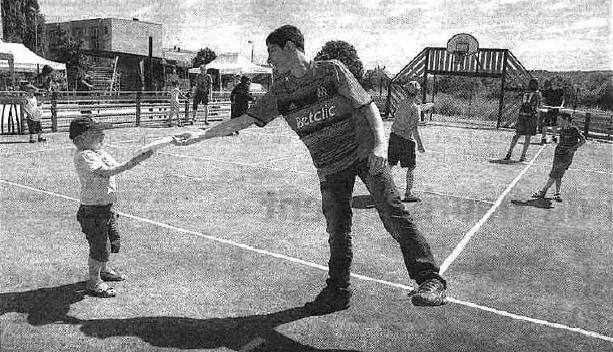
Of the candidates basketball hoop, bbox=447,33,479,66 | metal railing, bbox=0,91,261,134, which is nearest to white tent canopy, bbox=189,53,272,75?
metal railing, bbox=0,91,261,134

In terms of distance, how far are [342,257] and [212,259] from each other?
1.78 metres

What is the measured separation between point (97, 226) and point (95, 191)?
11.4 inches

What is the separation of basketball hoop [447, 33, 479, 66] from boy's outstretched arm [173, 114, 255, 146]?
1079 inches

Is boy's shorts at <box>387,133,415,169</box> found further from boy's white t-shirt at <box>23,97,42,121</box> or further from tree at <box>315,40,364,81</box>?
tree at <box>315,40,364,81</box>

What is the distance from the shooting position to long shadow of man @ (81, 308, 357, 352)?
11.7 ft

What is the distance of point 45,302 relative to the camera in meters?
4.20

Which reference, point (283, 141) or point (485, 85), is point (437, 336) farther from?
point (485, 85)

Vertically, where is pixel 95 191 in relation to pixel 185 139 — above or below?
below

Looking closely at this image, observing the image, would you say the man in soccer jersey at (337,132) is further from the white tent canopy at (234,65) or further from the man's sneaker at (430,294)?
the white tent canopy at (234,65)

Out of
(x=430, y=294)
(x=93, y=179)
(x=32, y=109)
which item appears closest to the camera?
(x=430, y=294)

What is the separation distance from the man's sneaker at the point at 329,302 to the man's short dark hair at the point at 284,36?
1.96 meters

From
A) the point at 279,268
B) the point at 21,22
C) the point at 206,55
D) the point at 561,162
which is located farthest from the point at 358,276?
the point at 206,55

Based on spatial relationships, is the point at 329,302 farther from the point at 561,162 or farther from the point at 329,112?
the point at 561,162

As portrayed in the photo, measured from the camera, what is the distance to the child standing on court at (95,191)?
4078 mm
